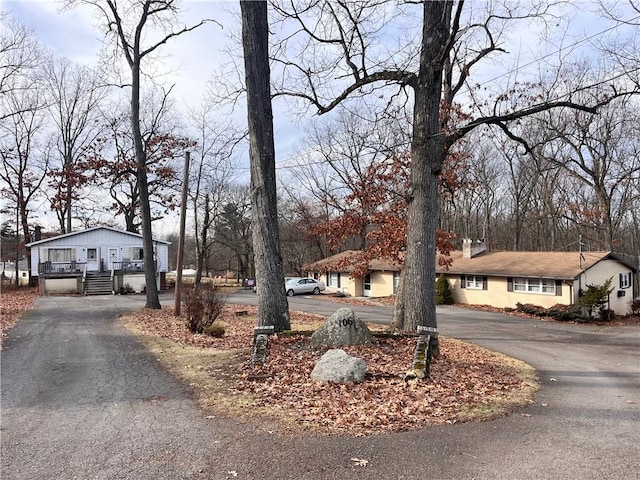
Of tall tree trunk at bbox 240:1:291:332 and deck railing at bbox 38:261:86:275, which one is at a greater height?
tall tree trunk at bbox 240:1:291:332

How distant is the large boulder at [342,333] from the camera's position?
820 centimetres

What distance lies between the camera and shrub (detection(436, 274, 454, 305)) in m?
28.2

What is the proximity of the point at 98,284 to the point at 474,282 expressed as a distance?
80.4 ft

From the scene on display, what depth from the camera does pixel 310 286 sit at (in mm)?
35688

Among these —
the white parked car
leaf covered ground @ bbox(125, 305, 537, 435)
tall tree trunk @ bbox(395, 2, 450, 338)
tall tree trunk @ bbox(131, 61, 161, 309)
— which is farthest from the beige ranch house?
leaf covered ground @ bbox(125, 305, 537, 435)

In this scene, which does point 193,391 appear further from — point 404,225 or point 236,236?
point 236,236

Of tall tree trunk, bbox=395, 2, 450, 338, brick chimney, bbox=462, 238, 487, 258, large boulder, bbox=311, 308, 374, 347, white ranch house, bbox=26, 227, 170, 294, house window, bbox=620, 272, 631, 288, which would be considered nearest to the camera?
large boulder, bbox=311, 308, 374, 347

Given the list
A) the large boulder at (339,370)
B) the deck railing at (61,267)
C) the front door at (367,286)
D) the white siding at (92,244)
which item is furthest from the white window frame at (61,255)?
the large boulder at (339,370)

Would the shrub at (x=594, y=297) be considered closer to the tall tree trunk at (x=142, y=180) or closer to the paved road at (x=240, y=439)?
the paved road at (x=240, y=439)

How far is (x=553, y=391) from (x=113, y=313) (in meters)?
15.2

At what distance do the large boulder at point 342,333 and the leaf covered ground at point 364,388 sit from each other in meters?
0.20

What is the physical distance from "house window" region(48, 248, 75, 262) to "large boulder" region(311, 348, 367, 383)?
32086 mm

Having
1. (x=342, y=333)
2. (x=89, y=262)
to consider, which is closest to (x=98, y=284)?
(x=89, y=262)

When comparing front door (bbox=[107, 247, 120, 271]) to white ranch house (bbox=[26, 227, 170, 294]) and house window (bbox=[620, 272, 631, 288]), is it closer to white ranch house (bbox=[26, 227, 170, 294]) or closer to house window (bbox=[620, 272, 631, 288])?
white ranch house (bbox=[26, 227, 170, 294])
